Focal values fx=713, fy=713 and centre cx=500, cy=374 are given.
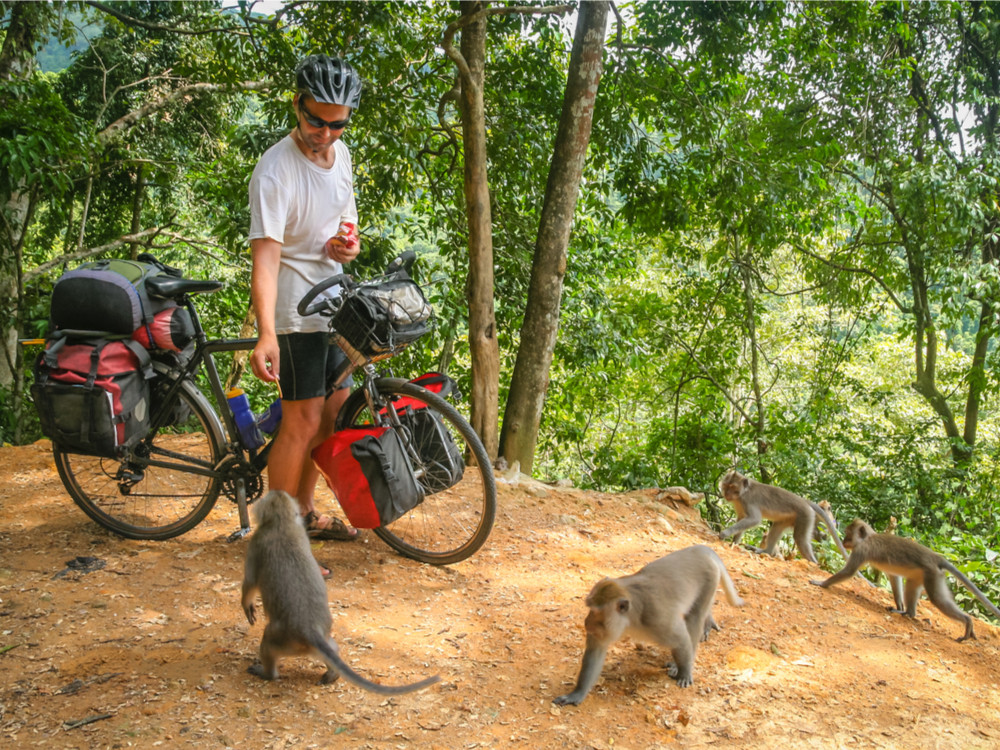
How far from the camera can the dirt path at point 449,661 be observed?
2.35 metres

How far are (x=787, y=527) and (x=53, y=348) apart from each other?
15.2 feet

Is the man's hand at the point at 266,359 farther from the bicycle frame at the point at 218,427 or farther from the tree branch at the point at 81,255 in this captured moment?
the tree branch at the point at 81,255

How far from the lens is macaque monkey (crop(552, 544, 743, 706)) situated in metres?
2.52

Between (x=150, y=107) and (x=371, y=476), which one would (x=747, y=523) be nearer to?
(x=371, y=476)

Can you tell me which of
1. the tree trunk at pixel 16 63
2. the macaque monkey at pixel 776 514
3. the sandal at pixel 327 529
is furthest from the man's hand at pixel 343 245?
the tree trunk at pixel 16 63

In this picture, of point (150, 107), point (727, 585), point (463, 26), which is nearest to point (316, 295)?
point (727, 585)

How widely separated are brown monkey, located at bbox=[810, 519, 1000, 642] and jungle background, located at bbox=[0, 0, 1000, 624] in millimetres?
1226

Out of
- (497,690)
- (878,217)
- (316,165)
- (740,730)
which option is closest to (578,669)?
(497,690)

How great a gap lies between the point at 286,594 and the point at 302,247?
5.10 feet

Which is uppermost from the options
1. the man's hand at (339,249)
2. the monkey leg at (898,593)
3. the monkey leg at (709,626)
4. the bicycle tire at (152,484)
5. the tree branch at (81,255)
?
the tree branch at (81,255)

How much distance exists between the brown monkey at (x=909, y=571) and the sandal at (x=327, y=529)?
263 cm

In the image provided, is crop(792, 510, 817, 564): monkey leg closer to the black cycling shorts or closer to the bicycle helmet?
the black cycling shorts

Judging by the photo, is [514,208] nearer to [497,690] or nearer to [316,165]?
[316,165]

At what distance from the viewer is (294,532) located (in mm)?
2633
